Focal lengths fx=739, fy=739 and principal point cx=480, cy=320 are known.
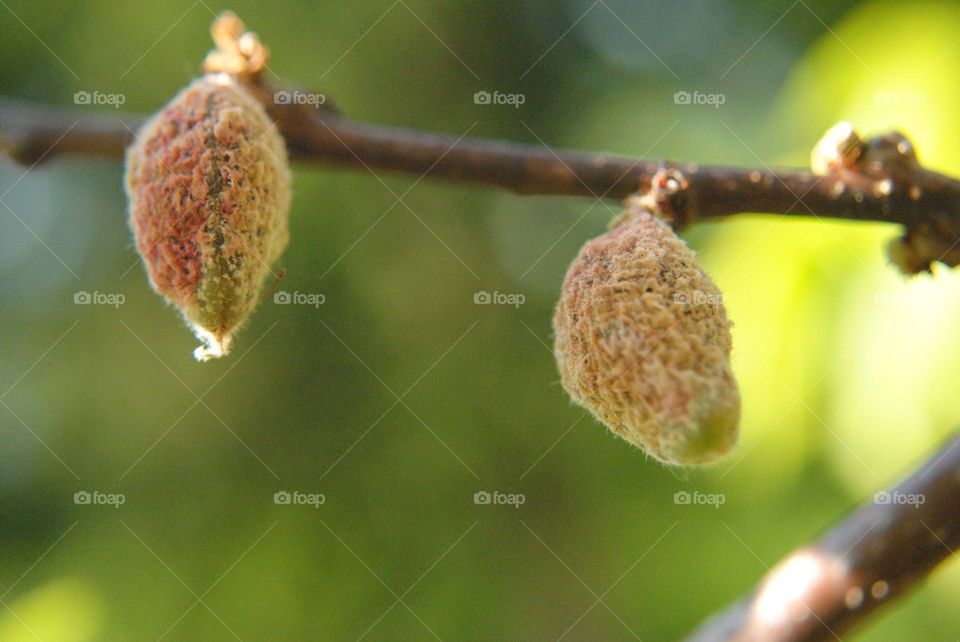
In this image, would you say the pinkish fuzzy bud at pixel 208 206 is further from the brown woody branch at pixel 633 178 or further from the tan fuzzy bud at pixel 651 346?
the tan fuzzy bud at pixel 651 346

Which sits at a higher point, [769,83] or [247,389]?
[769,83]

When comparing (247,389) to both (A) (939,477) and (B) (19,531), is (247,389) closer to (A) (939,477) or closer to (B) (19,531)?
(B) (19,531)

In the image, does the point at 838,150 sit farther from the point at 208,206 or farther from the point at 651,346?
the point at 208,206

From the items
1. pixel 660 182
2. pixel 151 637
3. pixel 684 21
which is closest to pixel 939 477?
pixel 660 182

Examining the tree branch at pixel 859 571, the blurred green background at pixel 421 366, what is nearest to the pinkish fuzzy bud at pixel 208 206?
the tree branch at pixel 859 571

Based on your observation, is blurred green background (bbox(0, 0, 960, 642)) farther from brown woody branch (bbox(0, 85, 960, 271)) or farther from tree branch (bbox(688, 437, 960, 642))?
tree branch (bbox(688, 437, 960, 642))
